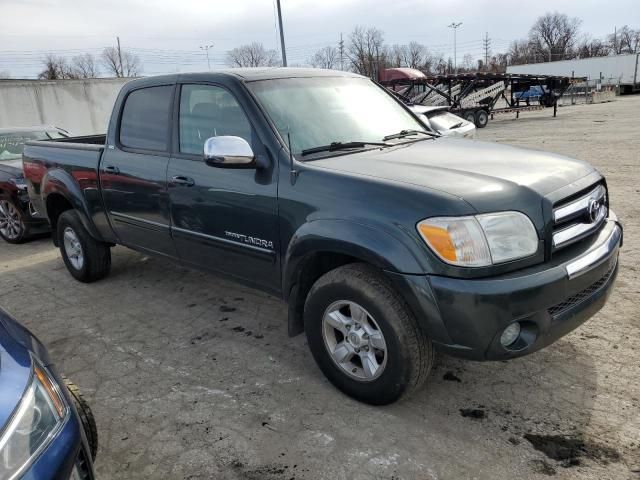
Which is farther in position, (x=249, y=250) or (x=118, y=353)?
(x=118, y=353)

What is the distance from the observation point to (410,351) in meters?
2.66

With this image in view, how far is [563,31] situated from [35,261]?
378 feet

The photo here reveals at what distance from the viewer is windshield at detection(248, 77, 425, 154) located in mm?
3338

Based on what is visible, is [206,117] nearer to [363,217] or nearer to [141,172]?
[141,172]

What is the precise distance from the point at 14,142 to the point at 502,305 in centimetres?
810

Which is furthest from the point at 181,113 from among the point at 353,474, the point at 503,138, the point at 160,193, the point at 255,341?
the point at 503,138

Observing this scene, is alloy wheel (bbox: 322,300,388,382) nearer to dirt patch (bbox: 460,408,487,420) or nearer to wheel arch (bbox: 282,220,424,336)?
wheel arch (bbox: 282,220,424,336)

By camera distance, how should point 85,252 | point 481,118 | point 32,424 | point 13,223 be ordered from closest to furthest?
1. point 32,424
2. point 85,252
3. point 13,223
4. point 481,118

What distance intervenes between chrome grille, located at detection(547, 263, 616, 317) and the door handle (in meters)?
2.41

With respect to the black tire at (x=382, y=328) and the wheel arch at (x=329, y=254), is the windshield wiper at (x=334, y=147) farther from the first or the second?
the black tire at (x=382, y=328)

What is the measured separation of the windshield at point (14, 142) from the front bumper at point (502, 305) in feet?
24.3

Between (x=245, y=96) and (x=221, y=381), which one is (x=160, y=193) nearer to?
(x=245, y=96)

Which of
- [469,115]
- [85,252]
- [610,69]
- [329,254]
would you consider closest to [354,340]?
[329,254]

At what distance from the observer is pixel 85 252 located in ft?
17.0
